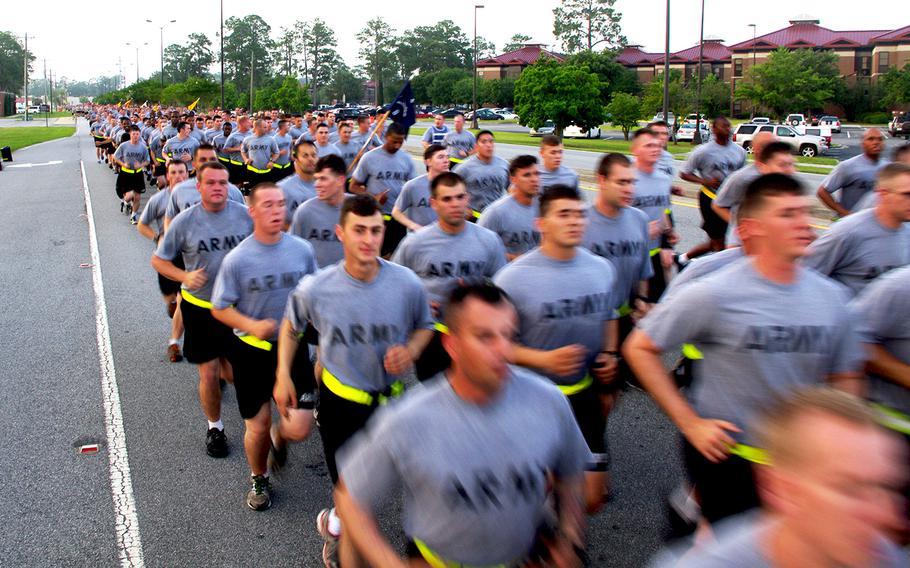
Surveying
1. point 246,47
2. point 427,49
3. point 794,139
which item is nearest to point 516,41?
point 427,49

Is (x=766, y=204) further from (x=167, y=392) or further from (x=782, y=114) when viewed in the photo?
(x=782, y=114)

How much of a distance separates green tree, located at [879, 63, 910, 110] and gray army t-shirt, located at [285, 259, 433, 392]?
6918 centimetres

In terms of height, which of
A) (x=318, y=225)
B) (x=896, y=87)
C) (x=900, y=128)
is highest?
(x=896, y=87)

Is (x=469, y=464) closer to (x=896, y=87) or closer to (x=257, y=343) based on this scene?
(x=257, y=343)

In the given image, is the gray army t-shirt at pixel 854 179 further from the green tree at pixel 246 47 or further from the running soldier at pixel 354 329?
the green tree at pixel 246 47

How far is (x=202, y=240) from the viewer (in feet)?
21.9

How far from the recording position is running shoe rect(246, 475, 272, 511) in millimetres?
5496

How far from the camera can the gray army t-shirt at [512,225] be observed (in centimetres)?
698

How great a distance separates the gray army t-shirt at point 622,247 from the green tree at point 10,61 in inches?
7776

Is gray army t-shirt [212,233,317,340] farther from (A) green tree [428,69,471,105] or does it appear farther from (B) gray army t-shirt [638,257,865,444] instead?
(A) green tree [428,69,471,105]

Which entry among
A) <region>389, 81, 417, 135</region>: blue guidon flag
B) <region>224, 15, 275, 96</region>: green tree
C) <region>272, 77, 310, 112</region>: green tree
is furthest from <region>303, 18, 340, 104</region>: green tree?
<region>389, 81, 417, 135</region>: blue guidon flag

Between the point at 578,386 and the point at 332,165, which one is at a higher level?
the point at 332,165

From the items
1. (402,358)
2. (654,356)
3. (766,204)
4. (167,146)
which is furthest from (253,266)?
(167,146)

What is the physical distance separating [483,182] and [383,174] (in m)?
1.43
